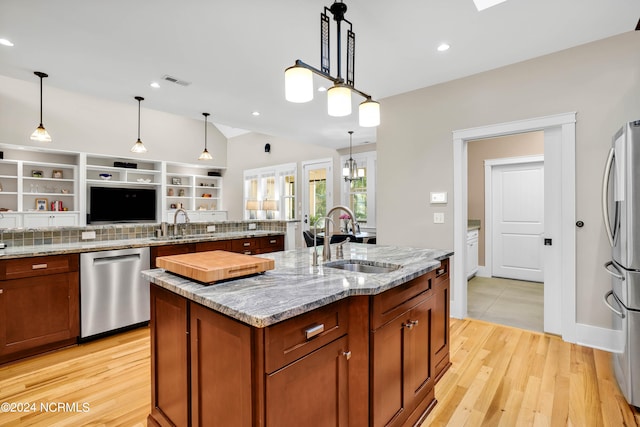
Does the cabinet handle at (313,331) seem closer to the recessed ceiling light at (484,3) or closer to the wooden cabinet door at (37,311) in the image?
the recessed ceiling light at (484,3)

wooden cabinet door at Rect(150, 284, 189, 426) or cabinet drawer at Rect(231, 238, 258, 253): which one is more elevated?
cabinet drawer at Rect(231, 238, 258, 253)

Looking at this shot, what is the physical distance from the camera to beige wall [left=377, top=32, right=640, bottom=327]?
A: 2.62 metres

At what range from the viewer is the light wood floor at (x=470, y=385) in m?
1.83

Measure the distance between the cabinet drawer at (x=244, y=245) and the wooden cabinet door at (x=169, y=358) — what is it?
2317 millimetres

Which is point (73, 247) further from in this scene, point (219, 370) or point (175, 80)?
point (219, 370)

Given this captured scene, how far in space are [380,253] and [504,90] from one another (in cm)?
215

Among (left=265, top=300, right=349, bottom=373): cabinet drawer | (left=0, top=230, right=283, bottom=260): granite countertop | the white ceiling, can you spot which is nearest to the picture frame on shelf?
the white ceiling

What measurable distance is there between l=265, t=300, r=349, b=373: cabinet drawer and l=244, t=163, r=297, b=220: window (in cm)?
661

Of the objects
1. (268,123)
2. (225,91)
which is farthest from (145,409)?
(268,123)

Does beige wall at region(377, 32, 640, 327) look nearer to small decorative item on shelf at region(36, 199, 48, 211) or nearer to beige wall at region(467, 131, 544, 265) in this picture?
beige wall at region(467, 131, 544, 265)

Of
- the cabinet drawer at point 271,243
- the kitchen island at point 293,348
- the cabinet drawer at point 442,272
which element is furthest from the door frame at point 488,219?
the kitchen island at point 293,348

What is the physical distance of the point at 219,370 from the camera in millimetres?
1187

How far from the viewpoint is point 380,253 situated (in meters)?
2.41

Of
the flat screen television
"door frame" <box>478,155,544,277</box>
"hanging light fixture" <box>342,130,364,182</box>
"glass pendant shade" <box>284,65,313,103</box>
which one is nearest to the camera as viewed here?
"glass pendant shade" <box>284,65,313,103</box>
